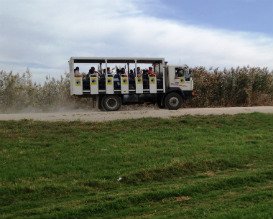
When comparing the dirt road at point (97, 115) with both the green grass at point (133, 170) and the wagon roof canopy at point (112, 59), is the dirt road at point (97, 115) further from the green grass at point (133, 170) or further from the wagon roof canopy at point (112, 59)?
the wagon roof canopy at point (112, 59)

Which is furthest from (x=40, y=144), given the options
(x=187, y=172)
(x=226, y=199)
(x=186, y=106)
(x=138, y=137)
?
(x=186, y=106)

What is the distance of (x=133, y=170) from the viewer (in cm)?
→ 746

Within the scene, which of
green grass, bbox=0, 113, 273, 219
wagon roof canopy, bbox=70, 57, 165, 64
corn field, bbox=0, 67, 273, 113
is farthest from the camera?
corn field, bbox=0, 67, 273, 113

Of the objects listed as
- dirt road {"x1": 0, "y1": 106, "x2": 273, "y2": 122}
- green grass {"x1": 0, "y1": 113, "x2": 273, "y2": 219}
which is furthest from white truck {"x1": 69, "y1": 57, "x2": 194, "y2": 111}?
green grass {"x1": 0, "y1": 113, "x2": 273, "y2": 219}

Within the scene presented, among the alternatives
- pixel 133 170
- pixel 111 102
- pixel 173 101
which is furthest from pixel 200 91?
pixel 133 170

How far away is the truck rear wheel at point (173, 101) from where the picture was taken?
66.5ft

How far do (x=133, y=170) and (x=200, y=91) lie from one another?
18544 mm

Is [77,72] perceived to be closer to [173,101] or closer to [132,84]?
[132,84]

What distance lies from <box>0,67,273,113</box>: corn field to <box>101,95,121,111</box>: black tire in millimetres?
3461

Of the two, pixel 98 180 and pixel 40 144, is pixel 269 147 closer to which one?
pixel 98 180

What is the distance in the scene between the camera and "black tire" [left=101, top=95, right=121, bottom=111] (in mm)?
19484

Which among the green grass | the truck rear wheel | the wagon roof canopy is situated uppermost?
the wagon roof canopy

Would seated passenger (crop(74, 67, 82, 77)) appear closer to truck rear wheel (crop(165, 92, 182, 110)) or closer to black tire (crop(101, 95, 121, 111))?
black tire (crop(101, 95, 121, 111))

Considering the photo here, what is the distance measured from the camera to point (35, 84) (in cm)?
2386
